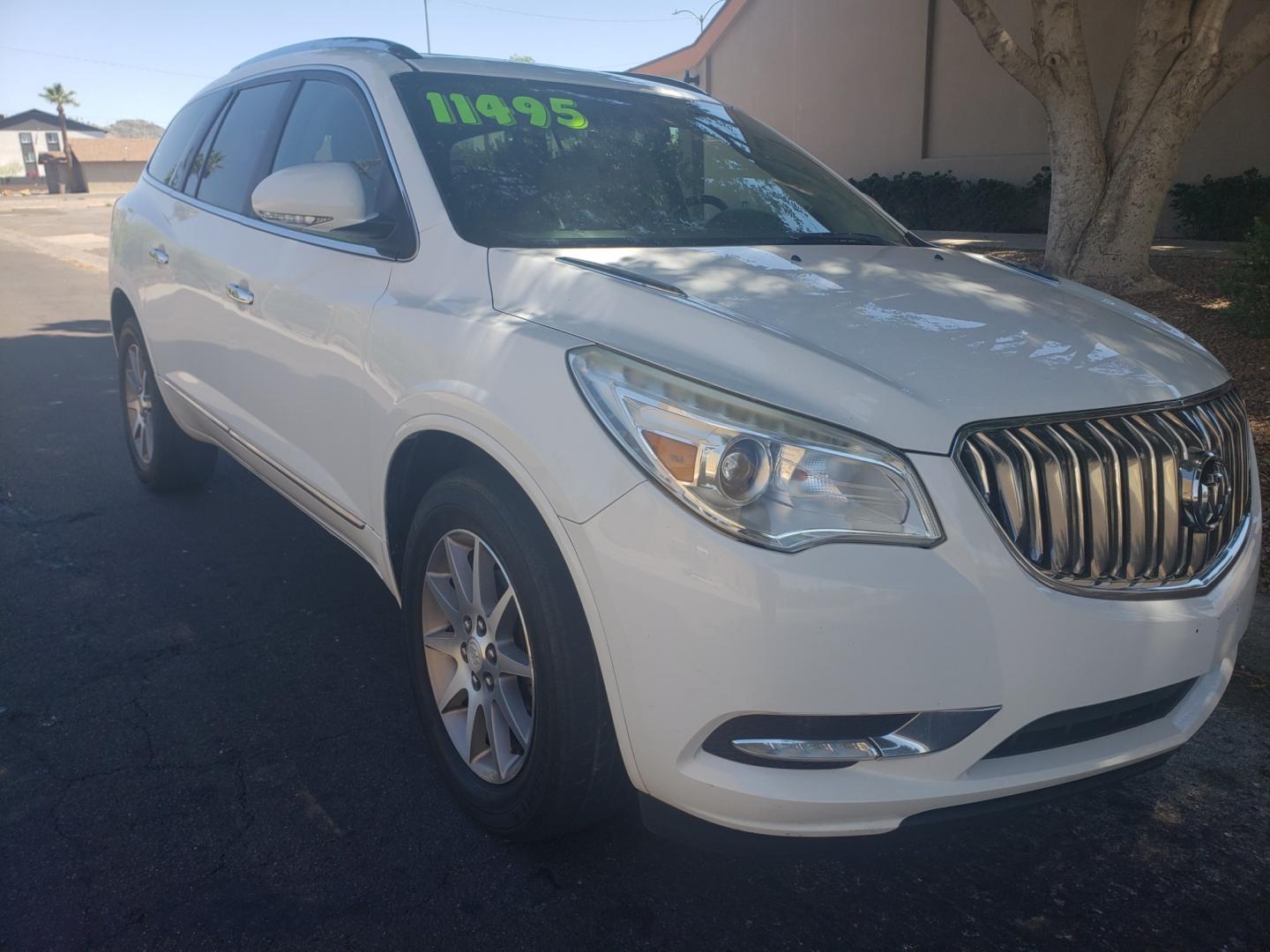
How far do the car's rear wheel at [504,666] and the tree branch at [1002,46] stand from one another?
8.02m

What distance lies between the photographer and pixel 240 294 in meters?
3.81

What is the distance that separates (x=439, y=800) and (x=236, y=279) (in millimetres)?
2048

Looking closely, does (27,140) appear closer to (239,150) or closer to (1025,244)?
(1025,244)

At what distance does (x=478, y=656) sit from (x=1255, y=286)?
22.3 ft

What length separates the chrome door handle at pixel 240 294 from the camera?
12.3ft

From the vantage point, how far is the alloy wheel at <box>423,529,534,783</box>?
102 inches

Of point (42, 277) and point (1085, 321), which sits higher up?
point (1085, 321)

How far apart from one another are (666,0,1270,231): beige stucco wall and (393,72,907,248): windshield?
1328 centimetres

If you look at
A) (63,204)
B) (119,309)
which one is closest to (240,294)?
(119,309)

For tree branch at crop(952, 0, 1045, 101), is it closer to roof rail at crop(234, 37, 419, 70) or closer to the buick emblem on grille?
roof rail at crop(234, 37, 419, 70)

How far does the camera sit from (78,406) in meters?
7.50

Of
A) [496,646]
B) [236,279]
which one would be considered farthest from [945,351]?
[236,279]

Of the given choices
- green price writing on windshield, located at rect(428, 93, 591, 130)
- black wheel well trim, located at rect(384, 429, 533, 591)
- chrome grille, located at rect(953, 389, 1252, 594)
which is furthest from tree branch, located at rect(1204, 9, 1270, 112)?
black wheel well trim, located at rect(384, 429, 533, 591)

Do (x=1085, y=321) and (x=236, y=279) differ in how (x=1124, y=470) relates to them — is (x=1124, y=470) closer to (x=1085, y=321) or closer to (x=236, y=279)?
(x=1085, y=321)
